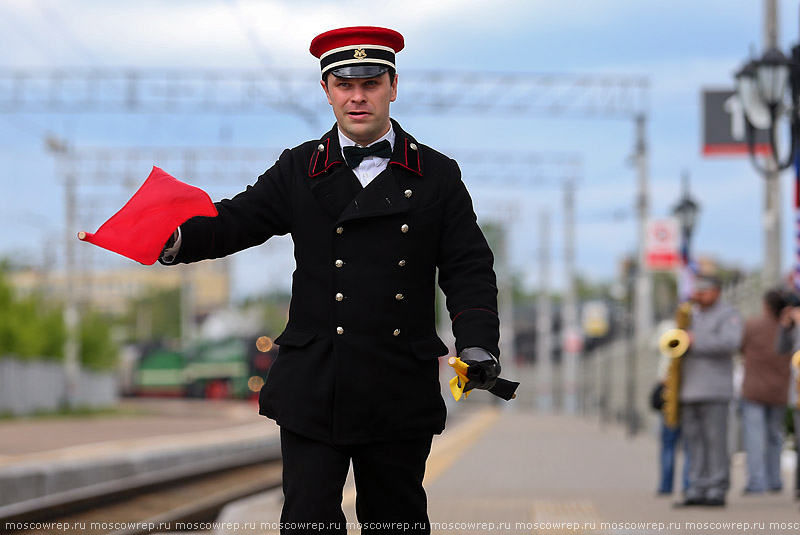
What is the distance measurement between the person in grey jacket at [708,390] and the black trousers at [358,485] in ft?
21.0

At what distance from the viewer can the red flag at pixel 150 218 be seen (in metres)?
4.50

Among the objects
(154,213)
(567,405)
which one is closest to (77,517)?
(154,213)

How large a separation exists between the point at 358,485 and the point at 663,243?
1064 inches

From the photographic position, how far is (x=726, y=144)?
20109 millimetres

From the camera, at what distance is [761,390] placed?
40.8 feet

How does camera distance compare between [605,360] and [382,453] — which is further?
[605,360]

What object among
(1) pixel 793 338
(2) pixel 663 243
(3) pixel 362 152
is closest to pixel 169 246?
(3) pixel 362 152

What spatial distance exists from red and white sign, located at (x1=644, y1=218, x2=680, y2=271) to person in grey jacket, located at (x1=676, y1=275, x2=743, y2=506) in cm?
2003

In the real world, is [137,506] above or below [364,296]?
below

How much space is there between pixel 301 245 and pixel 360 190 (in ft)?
0.86

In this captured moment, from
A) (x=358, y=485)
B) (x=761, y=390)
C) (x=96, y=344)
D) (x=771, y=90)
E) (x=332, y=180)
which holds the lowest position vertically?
(x=96, y=344)

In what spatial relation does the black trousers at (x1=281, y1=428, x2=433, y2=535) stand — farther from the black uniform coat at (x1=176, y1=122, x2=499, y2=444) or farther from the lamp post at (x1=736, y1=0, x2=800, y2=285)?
the lamp post at (x1=736, y1=0, x2=800, y2=285)

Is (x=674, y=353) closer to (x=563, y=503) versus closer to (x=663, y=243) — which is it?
(x=563, y=503)

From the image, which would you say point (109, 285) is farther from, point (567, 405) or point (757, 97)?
point (757, 97)
